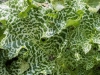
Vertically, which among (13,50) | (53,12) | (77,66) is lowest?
(77,66)

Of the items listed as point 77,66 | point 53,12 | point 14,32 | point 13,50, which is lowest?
point 77,66

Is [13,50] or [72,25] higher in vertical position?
[72,25]

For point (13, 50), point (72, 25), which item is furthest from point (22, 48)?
point (72, 25)

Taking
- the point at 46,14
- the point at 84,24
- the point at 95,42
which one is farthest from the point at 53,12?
the point at 95,42

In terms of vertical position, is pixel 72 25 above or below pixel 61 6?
below

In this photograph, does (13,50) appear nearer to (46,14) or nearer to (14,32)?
(14,32)

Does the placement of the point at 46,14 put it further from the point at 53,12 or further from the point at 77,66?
the point at 77,66
